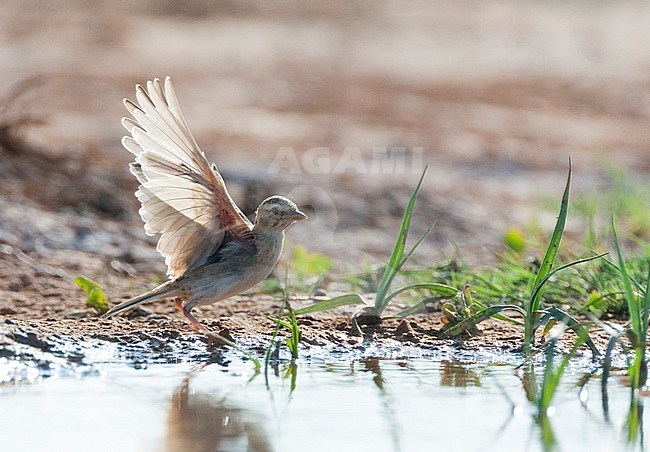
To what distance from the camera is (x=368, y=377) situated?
185 inches

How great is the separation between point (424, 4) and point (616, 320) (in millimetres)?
19004

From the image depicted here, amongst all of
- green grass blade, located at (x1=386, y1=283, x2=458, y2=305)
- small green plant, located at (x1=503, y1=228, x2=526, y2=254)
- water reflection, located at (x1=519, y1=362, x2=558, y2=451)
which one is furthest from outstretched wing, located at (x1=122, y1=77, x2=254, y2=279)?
small green plant, located at (x1=503, y1=228, x2=526, y2=254)

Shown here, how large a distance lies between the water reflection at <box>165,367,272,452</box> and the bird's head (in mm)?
1054

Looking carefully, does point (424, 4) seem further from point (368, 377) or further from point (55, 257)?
point (368, 377)

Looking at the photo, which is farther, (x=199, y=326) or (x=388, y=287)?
(x=388, y=287)

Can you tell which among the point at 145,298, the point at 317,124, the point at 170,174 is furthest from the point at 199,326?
the point at 317,124

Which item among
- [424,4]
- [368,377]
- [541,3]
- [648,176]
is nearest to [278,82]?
[648,176]

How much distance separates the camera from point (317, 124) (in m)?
13.6

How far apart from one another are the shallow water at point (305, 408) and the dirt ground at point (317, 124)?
1.66ft

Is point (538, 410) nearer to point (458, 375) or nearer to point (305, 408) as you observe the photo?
point (458, 375)

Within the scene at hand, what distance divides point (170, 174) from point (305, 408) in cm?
124

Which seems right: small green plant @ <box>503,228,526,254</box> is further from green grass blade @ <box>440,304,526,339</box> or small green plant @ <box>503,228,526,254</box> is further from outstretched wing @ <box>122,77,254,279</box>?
outstretched wing @ <box>122,77,254,279</box>

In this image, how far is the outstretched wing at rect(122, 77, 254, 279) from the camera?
15.8 feet

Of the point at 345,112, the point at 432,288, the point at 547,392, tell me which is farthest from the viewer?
the point at 345,112
